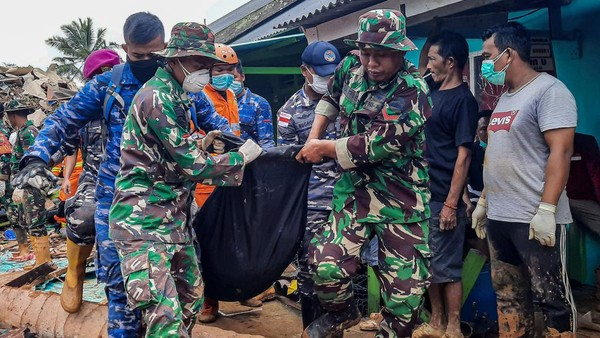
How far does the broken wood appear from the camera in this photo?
5.84 metres

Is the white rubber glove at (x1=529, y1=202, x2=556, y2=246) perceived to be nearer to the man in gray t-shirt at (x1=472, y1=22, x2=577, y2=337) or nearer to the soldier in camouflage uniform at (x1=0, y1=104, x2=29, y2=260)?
the man in gray t-shirt at (x1=472, y1=22, x2=577, y2=337)

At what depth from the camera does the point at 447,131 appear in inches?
160

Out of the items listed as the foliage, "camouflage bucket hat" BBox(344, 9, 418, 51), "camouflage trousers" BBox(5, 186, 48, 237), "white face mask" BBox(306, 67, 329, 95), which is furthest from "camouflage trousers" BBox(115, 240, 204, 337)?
the foliage

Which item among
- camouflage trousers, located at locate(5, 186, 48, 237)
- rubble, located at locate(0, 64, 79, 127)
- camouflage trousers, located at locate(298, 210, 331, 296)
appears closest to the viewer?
camouflage trousers, located at locate(298, 210, 331, 296)

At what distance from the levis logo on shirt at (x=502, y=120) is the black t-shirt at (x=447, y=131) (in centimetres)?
24

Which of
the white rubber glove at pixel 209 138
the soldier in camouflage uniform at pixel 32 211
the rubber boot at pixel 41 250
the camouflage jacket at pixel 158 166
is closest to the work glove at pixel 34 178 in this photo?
the camouflage jacket at pixel 158 166

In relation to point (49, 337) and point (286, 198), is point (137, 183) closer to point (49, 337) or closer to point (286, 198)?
point (286, 198)

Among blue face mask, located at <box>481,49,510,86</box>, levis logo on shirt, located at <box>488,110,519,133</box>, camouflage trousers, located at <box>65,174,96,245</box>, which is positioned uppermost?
blue face mask, located at <box>481,49,510,86</box>

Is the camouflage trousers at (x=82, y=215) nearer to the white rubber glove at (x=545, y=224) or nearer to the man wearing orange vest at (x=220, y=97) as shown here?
the man wearing orange vest at (x=220, y=97)

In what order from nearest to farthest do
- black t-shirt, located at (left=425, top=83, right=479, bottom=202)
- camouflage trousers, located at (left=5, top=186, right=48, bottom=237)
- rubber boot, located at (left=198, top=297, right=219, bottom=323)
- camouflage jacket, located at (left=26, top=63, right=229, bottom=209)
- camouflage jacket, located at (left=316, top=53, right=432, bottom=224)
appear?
camouflage jacket, located at (left=316, top=53, right=432, bottom=224) < camouflage jacket, located at (left=26, top=63, right=229, bottom=209) < black t-shirt, located at (left=425, top=83, right=479, bottom=202) < rubber boot, located at (left=198, top=297, right=219, bottom=323) < camouflage trousers, located at (left=5, top=186, right=48, bottom=237)

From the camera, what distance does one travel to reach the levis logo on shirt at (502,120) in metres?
3.55

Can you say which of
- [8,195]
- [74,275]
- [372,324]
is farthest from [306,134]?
[8,195]

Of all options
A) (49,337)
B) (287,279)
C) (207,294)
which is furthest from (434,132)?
(49,337)

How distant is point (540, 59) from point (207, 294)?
127 inches
